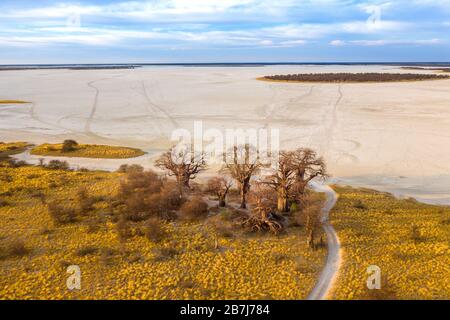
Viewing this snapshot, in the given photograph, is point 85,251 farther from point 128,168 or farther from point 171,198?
point 128,168

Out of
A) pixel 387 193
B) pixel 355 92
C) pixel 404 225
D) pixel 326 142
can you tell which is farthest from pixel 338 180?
pixel 355 92

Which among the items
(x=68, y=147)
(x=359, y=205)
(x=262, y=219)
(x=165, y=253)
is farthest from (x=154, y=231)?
(x=68, y=147)

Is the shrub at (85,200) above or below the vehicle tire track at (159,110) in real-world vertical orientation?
below

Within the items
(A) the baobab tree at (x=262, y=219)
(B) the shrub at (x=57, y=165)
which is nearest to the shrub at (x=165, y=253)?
(A) the baobab tree at (x=262, y=219)

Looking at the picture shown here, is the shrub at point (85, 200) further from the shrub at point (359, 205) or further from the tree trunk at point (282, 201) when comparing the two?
the shrub at point (359, 205)
